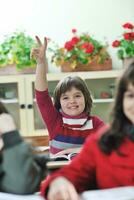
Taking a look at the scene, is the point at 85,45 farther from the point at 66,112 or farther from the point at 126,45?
the point at 66,112

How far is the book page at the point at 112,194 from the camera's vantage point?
772 millimetres

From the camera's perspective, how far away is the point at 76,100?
5.40 ft

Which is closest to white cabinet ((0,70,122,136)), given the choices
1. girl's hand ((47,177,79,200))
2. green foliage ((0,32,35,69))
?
green foliage ((0,32,35,69))

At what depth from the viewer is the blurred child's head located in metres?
0.90

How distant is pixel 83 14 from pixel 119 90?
2.77m

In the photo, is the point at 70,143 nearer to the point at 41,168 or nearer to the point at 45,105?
the point at 45,105

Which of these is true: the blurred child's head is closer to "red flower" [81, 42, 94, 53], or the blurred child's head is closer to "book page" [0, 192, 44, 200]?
"book page" [0, 192, 44, 200]

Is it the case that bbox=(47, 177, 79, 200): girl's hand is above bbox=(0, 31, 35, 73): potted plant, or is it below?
below

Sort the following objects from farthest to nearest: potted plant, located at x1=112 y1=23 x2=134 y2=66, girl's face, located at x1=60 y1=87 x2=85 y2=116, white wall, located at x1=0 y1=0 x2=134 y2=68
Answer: white wall, located at x1=0 y1=0 x2=134 y2=68 → potted plant, located at x1=112 y1=23 x2=134 y2=66 → girl's face, located at x1=60 y1=87 x2=85 y2=116

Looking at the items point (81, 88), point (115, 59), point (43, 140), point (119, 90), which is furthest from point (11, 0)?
point (119, 90)

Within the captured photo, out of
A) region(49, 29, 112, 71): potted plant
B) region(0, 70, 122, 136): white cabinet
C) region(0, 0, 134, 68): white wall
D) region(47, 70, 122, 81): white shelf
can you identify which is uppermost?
region(0, 0, 134, 68): white wall

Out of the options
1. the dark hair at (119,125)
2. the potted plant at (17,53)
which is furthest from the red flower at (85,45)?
the dark hair at (119,125)

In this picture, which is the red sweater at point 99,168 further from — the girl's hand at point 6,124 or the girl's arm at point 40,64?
the girl's arm at point 40,64

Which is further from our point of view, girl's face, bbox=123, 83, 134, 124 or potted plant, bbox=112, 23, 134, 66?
potted plant, bbox=112, 23, 134, 66
